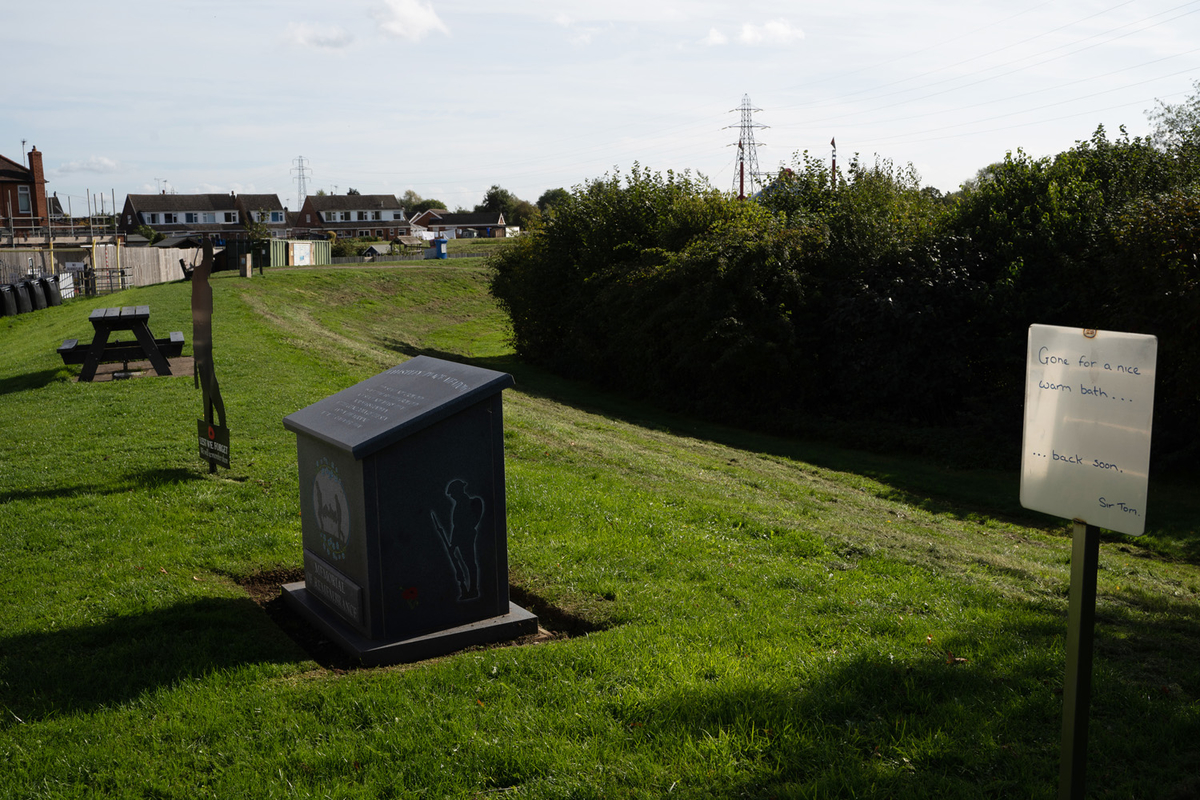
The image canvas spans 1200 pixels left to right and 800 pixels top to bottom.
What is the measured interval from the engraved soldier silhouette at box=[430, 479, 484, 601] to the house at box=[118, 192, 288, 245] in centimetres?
10829

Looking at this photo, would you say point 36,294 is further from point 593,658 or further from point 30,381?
point 593,658

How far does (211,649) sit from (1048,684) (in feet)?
15.2

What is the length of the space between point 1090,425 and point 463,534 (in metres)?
3.49

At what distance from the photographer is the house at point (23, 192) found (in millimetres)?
63750

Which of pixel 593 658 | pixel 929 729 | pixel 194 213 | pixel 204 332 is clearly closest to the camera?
pixel 929 729

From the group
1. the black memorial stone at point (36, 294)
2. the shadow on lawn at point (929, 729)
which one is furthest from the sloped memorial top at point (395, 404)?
the black memorial stone at point (36, 294)

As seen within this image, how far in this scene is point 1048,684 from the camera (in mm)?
4555

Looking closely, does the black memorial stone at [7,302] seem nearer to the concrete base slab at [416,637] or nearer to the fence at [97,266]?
the fence at [97,266]

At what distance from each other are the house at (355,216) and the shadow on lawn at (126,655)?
109900 millimetres

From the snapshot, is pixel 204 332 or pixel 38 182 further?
pixel 38 182

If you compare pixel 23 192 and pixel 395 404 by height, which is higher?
pixel 23 192

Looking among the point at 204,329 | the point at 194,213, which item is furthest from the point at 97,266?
the point at 194,213

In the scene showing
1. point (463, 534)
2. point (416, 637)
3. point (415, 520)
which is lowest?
point (416, 637)

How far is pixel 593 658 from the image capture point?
4.88 meters
